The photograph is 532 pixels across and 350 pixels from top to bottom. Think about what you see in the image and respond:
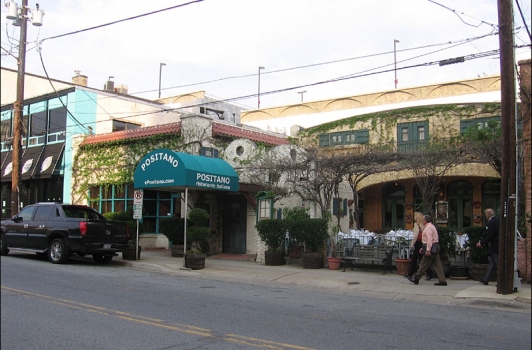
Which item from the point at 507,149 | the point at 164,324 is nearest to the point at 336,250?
the point at 507,149

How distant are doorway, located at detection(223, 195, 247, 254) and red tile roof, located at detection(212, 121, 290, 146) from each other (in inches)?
104

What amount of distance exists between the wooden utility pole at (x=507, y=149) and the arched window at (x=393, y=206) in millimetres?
16074

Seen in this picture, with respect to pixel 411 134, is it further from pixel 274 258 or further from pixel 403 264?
pixel 403 264

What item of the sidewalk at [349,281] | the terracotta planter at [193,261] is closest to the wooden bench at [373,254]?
the sidewalk at [349,281]

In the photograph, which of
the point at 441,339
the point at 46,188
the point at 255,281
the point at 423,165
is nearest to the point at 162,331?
the point at 441,339

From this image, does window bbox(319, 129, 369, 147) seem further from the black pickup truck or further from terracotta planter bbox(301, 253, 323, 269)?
the black pickup truck

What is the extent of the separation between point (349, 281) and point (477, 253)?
3299mm

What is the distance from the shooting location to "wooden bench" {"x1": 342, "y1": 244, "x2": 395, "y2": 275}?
46.4 ft

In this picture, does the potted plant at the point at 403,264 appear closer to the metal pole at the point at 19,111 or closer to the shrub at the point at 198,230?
the shrub at the point at 198,230

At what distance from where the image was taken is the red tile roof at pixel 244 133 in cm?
2000

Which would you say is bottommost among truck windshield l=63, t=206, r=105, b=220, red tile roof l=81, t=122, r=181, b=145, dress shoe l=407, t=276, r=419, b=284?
dress shoe l=407, t=276, r=419, b=284

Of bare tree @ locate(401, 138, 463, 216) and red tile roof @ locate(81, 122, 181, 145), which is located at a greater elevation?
red tile roof @ locate(81, 122, 181, 145)

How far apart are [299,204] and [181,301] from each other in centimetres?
818

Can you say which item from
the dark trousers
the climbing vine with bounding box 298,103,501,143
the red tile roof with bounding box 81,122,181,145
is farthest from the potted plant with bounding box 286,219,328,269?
the climbing vine with bounding box 298,103,501,143
